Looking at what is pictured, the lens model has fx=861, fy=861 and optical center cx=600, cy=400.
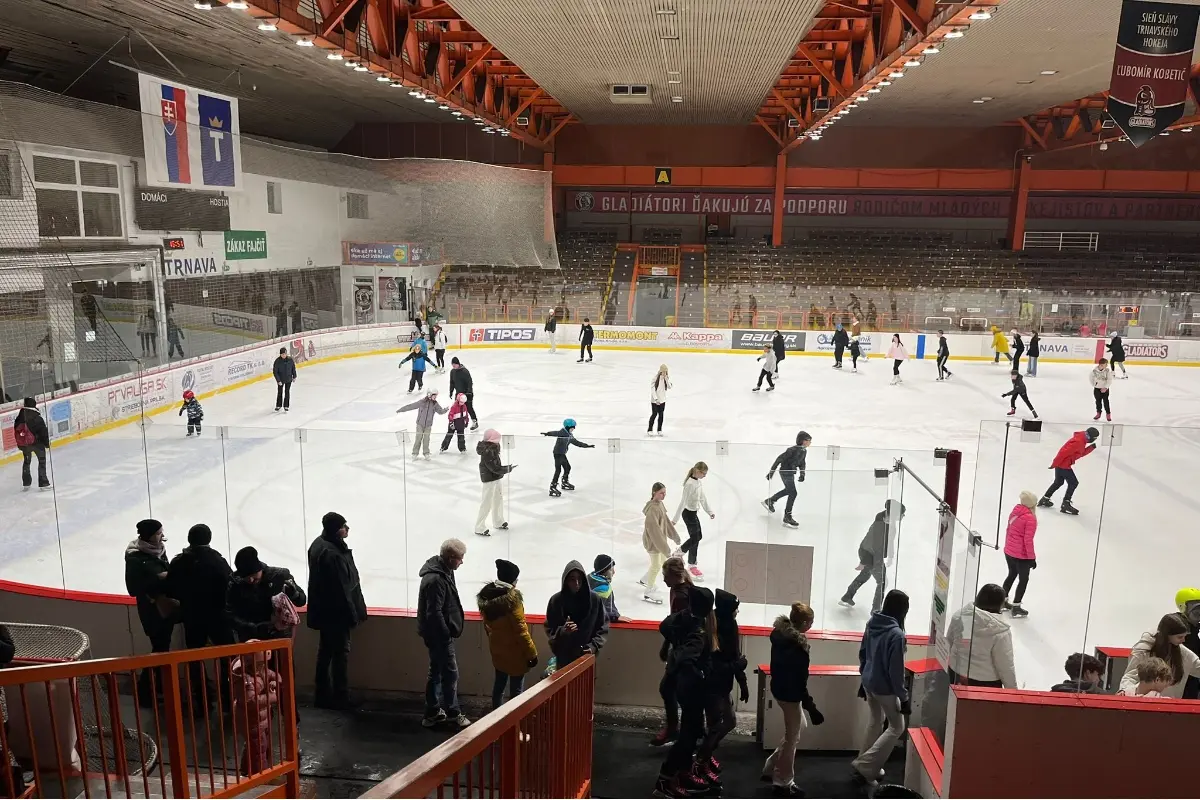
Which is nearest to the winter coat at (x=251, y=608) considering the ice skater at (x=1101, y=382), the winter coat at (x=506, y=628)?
the winter coat at (x=506, y=628)

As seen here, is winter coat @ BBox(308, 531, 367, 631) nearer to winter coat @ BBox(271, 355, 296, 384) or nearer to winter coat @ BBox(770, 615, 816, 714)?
winter coat @ BBox(770, 615, 816, 714)

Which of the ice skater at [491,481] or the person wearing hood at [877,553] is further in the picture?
the ice skater at [491,481]

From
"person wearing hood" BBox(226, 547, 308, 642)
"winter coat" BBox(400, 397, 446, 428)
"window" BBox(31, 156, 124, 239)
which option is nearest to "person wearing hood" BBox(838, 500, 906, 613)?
"person wearing hood" BBox(226, 547, 308, 642)

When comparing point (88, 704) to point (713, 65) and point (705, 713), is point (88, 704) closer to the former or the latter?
point (705, 713)

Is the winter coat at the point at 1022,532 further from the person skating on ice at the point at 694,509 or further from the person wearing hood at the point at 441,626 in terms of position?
the person wearing hood at the point at 441,626

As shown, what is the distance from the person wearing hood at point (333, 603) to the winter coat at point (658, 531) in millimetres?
2469

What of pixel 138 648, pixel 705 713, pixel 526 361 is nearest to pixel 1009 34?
pixel 526 361

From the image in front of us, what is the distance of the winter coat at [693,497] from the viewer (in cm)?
730

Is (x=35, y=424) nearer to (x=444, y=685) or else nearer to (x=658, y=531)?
(x=444, y=685)

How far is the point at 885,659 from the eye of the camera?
16.7 ft

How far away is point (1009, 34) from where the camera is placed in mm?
15898

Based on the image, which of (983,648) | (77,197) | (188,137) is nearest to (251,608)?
(983,648)

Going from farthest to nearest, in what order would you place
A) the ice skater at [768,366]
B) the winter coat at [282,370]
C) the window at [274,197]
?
1. the window at [274,197]
2. the ice skater at [768,366]
3. the winter coat at [282,370]

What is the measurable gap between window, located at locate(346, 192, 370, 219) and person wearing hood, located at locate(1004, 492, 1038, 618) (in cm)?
2320
